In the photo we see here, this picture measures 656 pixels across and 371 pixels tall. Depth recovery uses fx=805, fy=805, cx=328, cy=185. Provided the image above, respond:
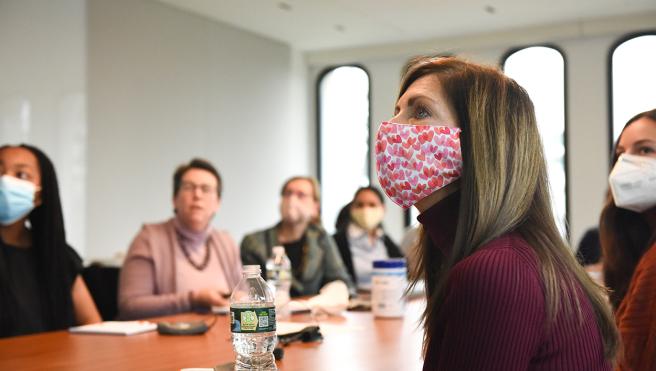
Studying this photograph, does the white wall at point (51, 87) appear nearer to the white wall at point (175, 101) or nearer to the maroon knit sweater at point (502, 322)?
the white wall at point (175, 101)

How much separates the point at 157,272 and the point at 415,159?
244 centimetres

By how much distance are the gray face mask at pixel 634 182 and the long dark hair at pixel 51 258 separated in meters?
2.05

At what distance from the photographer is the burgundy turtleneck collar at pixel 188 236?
3838 mm

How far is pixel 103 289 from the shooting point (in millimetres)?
3934

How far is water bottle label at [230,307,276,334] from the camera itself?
1.72 m

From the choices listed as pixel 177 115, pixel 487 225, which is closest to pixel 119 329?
pixel 487 225

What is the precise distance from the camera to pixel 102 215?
689cm

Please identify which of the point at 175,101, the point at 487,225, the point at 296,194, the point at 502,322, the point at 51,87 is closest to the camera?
the point at 502,322

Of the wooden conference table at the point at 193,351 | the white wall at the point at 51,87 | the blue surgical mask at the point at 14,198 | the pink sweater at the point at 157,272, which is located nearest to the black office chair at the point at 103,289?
the pink sweater at the point at 157,272

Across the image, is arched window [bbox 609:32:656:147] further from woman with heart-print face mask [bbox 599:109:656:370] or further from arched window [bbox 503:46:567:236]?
woman with heart-print face mask [bbox 599:109:656:370]

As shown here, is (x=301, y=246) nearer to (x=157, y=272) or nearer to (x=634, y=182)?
(x=157, y=272)

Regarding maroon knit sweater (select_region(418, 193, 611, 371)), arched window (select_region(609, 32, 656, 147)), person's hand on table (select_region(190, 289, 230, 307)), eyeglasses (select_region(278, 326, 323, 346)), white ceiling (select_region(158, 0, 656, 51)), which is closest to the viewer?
maroon knit sweater (select_region(418, 193, 611, 371))

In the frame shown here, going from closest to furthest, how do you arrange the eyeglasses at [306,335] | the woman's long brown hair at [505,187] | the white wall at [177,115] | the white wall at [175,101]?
the woman's long brown hair at [505,187], the eyeglasses at [306,335], the white wall at [175,101], the white wall at [177,115]

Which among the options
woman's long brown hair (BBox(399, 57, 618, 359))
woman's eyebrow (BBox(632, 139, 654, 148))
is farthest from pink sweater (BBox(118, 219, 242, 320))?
woman's long brown hair (BBox(399, 57, 618, 359))
